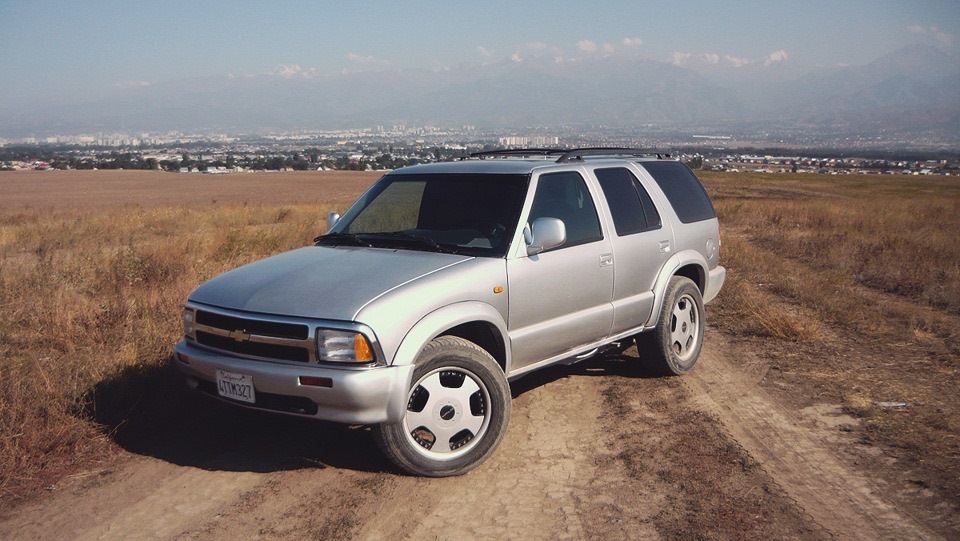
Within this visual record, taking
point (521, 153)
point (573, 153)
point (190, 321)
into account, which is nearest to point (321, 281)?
point (190, 321)

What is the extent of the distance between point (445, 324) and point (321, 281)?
2.53 ft

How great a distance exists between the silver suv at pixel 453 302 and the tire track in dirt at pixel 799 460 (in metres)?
0.48

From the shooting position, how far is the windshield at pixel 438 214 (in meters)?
5.31

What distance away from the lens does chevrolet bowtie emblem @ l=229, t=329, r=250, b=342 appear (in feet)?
14.6

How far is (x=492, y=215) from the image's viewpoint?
17.9 ft

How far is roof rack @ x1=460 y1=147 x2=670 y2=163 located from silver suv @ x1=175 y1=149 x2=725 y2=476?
0.10 feet

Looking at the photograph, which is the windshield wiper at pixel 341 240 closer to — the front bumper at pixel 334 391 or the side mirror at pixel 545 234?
the side mirror at pixel 545 234

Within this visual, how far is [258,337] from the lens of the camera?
4410mm

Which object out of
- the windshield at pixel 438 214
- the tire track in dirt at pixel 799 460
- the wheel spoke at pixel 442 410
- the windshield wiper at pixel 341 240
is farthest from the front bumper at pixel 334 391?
the tire track in dirt at pixel 799 460

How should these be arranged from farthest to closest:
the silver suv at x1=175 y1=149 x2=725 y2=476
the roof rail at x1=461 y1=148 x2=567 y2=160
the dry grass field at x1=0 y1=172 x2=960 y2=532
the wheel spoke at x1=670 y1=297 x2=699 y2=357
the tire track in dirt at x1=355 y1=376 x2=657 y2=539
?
1. the wheel spoke at x1=670 y1=297 x2=699 y2=357
2. the roof rail at x1=461 y1=148 x2=567 y2=160
3. the dry grass field at x1=0 y1=172 x2=960 y2=532
4. the silver suv at x1=175 y1=149 x2=725 y2=476
5. the tire track in dirt at x1=355 y1=376 x2=657 y2=539

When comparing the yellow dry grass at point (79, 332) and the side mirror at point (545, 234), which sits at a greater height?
the side mirror at point (545, 234)

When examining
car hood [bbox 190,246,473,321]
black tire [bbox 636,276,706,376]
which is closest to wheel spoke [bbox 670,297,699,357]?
black tire [bbox 636,276,706,376]

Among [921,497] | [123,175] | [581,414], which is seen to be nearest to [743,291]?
[581,414]

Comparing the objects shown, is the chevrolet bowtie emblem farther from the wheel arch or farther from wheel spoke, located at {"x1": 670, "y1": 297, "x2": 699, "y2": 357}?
wheel spoke, located at {"x1": 670, "y1": 297, "x2": 699, "y2": 357}
